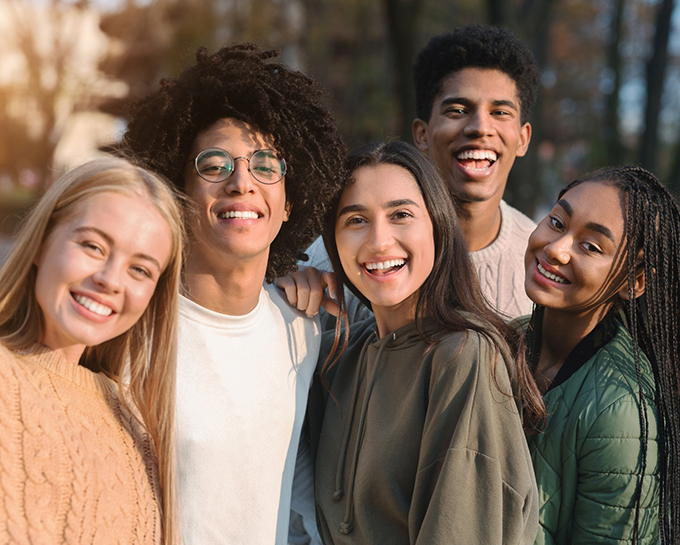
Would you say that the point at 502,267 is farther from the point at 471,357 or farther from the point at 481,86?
the point at 471,357

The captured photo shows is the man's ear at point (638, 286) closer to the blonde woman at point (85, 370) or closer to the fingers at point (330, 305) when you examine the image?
the fingers at point (330, 305)

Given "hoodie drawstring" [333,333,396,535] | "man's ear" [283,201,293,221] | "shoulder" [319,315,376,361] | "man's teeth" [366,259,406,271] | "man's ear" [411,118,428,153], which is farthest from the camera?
"man's ear" [411,118,428,153]

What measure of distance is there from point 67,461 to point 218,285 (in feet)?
3.59

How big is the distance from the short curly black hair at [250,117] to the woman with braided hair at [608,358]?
1.05m

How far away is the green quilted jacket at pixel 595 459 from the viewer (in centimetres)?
251

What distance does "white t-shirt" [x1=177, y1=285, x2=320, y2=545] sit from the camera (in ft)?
8.68

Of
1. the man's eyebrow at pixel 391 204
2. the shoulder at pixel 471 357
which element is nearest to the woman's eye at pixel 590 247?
the shoulder at pixel 471 357

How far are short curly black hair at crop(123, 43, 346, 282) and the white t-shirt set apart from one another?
621 millimetres

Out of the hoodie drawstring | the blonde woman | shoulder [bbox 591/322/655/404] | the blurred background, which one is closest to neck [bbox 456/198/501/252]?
shoulder [bbox 591/322/655/404]

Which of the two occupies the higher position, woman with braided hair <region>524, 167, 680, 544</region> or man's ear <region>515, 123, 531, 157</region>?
man's ear <region>515, 123, 531, 157</region>

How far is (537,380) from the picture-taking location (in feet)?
9.37

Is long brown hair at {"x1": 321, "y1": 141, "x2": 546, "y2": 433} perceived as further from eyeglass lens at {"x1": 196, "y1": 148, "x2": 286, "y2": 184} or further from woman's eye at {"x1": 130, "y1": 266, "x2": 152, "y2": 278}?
woman's eye at {"x1": 130, "y1": 266, "x2": 152, "y2": 278}

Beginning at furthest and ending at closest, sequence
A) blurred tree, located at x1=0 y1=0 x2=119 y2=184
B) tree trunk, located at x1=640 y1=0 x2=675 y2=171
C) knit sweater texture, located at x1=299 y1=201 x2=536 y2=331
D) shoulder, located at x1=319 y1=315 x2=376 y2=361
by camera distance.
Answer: blurred tree, located at x1=0 y1=0 x2=119 y2=184, tree trunk, located at x1=640 y1=0 x2=675 y2=171, knit sweater texture, located at x1=299 y1=201 x2=536 y2=331, shoulder, located at x1=319 y1=315 x2=376 y2=361

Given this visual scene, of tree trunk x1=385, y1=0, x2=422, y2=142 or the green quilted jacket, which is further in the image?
tree trunk x1=385, y1=0, x2=422, y2=142
